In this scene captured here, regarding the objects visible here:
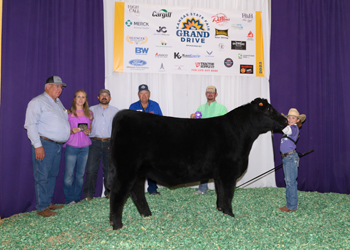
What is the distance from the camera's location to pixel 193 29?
5902 mm

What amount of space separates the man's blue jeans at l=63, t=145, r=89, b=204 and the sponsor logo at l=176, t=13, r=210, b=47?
3.11 metres

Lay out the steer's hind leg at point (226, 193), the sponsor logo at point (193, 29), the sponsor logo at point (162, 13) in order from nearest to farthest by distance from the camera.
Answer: the steer's hind leg at point (226, 193), the sponsor logo at point (162, 13), the sponsor logo at point (193, 29)

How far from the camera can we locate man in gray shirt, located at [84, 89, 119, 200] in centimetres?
499

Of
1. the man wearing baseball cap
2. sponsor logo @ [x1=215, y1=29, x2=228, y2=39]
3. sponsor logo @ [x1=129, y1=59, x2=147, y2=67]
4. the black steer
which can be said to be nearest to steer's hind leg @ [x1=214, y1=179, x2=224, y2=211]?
the black steer

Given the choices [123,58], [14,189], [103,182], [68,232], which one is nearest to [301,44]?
[123,58]

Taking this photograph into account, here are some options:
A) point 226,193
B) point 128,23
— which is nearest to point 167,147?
point 226,193

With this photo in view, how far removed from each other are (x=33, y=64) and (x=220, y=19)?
396cm

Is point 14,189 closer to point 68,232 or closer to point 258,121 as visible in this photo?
point 68,232

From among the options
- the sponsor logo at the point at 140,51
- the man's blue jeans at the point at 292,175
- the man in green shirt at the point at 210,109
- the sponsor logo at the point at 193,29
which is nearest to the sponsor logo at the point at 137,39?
the sponsor logo at the point at 140,51

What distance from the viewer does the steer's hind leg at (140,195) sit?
11.8 ft

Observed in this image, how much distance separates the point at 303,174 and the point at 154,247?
4770 millimetres

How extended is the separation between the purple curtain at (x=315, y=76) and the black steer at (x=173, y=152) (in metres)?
2.96

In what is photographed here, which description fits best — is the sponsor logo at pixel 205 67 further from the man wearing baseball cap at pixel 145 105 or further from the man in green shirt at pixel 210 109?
the man wearing baseball cap at pixel 145 105

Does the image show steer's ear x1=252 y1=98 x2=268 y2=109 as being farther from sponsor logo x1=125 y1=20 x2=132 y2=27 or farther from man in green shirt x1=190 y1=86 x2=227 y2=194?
sponsor logo x1=125 y1=20 x2=132 y2=27
